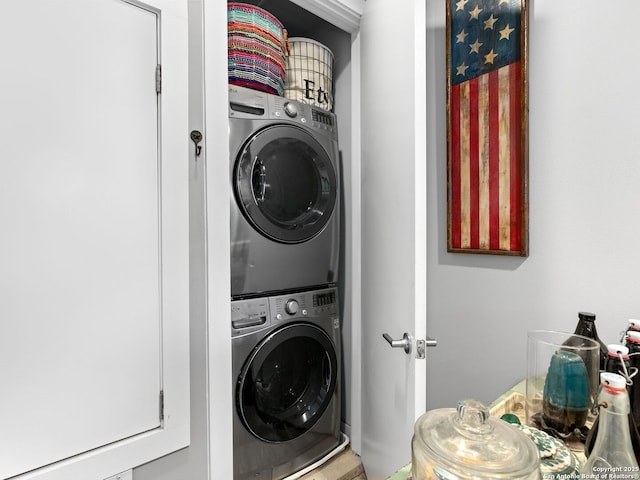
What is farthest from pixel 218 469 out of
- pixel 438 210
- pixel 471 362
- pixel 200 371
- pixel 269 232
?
pixel 438 210

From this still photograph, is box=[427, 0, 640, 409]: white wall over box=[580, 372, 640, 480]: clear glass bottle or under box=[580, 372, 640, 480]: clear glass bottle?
over

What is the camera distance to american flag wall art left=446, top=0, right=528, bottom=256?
1.15 m

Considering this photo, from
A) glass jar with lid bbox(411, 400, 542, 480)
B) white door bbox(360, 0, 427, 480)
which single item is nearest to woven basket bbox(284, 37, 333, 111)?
white door bbox(360, 0, 427, 480)

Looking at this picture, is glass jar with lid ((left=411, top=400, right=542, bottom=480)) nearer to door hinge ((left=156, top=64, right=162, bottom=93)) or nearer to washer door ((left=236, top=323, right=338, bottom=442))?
washer door ((left=236, top=323, right=338, bottom=442))

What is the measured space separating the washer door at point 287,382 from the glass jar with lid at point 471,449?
1017 millimetres

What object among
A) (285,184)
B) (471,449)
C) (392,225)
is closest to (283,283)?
(285,184)

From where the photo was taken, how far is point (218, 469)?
116 cm

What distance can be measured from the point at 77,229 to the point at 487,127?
1406 mm

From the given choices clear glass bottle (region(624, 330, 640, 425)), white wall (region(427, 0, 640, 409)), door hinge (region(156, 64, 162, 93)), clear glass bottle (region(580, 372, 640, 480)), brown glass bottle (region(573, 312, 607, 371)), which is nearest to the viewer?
clear glass bottle (region(580, 372, 640, 480))

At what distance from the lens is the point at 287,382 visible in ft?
5.01

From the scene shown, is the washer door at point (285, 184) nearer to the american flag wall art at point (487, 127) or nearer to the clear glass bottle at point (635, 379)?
the american flag wall art at point (487, 127)

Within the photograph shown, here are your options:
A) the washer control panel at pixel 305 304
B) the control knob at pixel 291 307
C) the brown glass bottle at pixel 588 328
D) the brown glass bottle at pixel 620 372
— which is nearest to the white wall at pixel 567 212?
the brown glass bottle at pixel 588 328

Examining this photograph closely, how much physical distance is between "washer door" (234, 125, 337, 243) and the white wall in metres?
0.65

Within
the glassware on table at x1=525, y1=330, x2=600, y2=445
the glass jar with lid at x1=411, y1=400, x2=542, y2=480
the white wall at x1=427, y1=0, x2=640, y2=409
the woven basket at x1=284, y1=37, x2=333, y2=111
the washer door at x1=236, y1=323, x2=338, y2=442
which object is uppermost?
the woven basket at x1=284, y1=37, x2=333, y2=111
